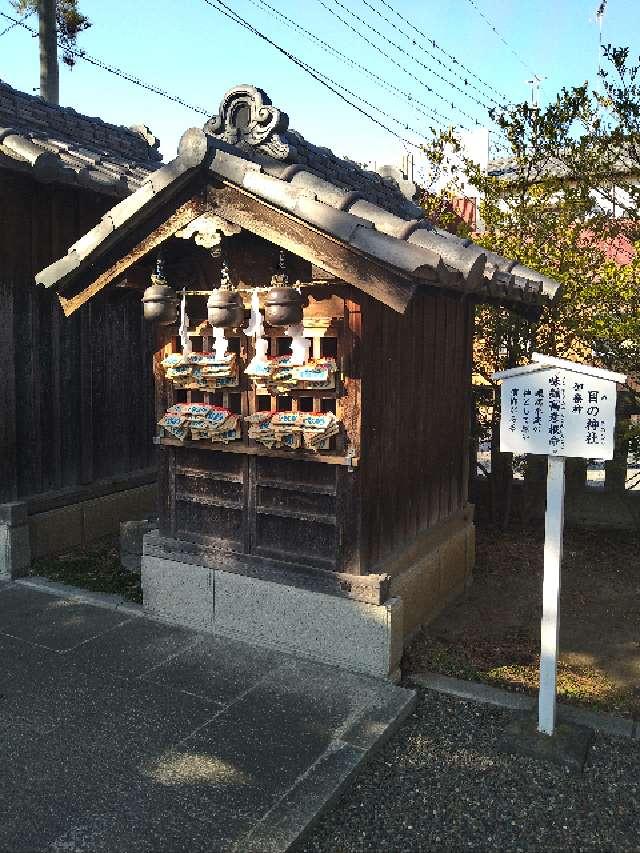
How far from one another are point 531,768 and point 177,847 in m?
2.51

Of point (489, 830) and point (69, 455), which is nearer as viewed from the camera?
point (489, 830)

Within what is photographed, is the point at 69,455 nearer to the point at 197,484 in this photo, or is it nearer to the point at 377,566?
the point at 197,484

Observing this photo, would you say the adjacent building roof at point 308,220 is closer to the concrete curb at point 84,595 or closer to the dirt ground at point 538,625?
the concrete curb at point 84,595

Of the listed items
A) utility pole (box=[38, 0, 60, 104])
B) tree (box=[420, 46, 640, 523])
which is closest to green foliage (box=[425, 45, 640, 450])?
tree (box=[420, 46, 640, 523])

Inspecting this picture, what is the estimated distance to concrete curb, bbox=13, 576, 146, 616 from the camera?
299 inches

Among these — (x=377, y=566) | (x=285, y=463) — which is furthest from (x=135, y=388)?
(x=377, y=566)

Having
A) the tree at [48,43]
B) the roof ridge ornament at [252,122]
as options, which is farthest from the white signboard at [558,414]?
the tree at [48,43]

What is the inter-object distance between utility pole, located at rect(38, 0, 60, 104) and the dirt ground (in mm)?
16705

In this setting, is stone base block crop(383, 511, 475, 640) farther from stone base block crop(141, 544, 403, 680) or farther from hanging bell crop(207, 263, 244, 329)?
hanging bell crop(207, 263, 244, 329)

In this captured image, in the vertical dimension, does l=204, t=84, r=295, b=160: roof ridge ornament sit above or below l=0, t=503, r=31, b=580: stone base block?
above

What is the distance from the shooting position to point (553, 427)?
17.3ft

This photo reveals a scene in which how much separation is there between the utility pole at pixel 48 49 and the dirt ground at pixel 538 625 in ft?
54.8

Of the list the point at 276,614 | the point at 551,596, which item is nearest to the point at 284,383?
the point at 276,614

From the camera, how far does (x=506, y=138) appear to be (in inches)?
440
